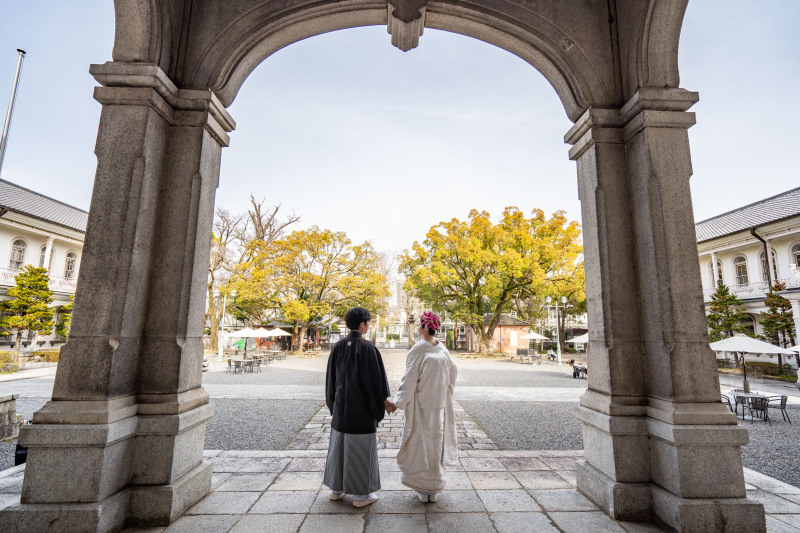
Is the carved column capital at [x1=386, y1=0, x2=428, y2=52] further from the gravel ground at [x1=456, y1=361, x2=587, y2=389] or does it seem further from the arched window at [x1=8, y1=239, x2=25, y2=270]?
the arched window at [x1=8, y1=239, x2=25, y2=270]

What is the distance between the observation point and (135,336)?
3.05m

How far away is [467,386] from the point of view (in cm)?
1257

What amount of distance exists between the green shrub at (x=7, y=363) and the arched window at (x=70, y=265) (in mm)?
10571

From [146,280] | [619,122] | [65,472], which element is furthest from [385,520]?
[619,122]

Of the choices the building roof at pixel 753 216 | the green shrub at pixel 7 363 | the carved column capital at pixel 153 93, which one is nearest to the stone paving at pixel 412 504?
the carved column capital at pixel 153 93

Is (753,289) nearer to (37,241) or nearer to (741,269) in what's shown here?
(741,269)

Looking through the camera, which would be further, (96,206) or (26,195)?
(26,195)

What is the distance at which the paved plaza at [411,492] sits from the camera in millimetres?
2873

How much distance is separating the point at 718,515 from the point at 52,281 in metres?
29.4

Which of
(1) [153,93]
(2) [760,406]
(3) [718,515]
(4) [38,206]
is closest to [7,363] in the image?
(4) [38,206]

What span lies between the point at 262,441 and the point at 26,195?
2748cm

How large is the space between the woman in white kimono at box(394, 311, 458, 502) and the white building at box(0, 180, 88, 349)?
24.0 metres

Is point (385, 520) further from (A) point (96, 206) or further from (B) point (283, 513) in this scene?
(A) point (96, 206)

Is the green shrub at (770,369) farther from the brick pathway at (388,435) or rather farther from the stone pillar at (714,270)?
the brick pathway at (388,435)
